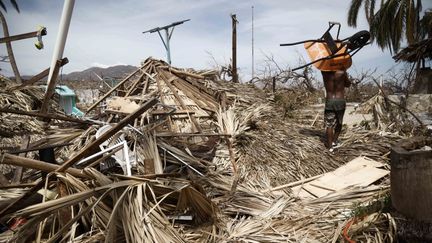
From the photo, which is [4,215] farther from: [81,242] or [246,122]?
[246,122]

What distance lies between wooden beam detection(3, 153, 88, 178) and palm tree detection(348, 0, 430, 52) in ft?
44.7

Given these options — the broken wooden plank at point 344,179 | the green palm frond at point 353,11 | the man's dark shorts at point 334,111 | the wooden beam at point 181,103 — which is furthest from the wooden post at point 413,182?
the green palm frond at point 353,11

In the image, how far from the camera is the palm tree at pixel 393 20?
41.9ft

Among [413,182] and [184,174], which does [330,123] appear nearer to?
[184,174]

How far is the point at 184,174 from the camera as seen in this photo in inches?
132

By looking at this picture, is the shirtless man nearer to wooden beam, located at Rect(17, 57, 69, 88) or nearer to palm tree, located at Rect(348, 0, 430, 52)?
wooden beam, located at Rect(17, 57, 69, 88)

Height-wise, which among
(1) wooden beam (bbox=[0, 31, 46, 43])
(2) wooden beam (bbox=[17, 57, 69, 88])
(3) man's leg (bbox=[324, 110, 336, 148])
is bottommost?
(3) man's leg (bbox=[324, 110, 336, 148])

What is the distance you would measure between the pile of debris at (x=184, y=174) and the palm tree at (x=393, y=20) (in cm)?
1043

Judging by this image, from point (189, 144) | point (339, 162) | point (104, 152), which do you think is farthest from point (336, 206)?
point (104, 152)

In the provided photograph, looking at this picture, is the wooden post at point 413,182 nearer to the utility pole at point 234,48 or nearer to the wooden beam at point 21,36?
the wooden beam at point 21,36

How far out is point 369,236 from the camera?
7.30 ft

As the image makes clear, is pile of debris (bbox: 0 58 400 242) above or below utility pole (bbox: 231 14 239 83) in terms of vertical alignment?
below

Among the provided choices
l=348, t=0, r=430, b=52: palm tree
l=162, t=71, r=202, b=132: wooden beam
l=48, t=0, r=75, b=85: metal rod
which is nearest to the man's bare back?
l=162, t=71, r=202, b=132: wooden beam

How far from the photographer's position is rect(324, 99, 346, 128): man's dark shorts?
430 centimetres
